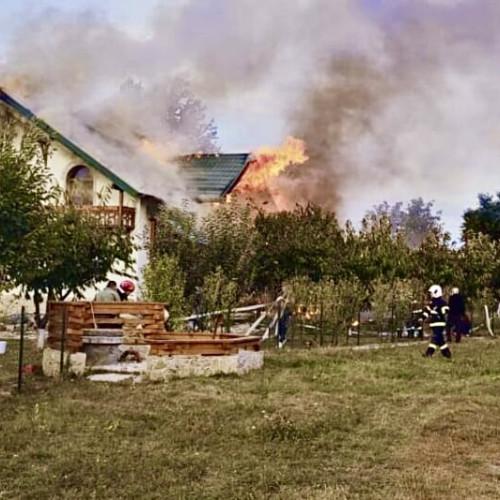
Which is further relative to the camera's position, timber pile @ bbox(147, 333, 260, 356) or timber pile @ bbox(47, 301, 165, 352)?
timber pile @ bbox(47, 301, 165, 352)

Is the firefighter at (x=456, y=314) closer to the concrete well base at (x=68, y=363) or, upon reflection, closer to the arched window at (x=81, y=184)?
the concrete well base at (x=68, y=363)

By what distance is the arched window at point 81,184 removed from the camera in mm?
29219

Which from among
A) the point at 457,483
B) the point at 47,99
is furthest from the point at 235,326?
the point at 457,483

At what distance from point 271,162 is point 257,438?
2814 cm

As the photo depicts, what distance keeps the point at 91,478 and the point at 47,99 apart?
80.5 feet

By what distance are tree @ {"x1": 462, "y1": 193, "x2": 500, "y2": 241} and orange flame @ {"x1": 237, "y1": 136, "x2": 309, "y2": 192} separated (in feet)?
27.3

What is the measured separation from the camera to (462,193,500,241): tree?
3431cm

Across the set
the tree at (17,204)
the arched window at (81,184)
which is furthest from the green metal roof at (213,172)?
the tree at (17,204)

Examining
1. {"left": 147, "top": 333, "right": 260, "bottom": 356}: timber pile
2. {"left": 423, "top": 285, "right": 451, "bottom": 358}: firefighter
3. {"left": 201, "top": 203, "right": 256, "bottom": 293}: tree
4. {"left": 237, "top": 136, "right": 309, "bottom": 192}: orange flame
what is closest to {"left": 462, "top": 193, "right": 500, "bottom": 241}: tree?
{"left": 237, "top": 136, "right": 309, "bottom": 192}: orange flame

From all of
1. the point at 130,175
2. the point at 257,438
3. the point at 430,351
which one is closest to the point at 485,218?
the point at 130,175

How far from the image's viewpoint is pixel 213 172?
3203 cm

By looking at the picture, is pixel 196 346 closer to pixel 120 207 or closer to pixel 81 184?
pixel 120 207

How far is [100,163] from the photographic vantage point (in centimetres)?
2777

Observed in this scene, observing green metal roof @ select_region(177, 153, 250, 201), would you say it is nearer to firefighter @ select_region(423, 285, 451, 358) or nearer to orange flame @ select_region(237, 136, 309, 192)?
orange flame @ select_region(237, 136, 309, 192)
